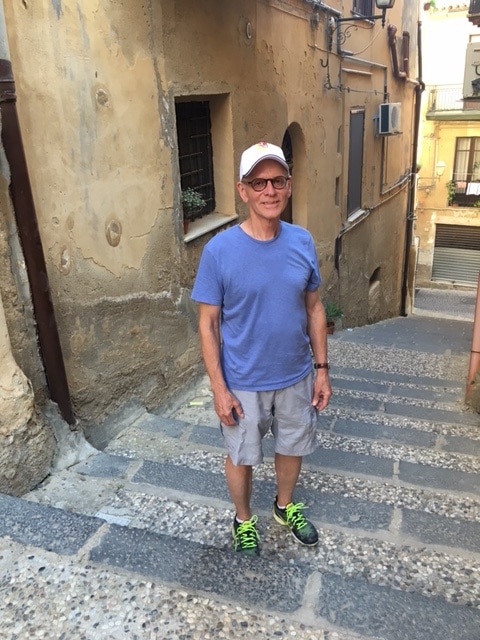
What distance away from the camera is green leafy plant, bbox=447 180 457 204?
21.1m

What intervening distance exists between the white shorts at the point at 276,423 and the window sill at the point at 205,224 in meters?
2.34

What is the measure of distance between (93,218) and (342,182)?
6471mm

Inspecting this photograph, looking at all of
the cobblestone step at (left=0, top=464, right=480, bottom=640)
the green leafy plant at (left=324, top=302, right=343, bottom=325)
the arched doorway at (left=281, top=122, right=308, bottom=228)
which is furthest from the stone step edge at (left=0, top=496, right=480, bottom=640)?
the green leafy plant at (left=324, top=302, right=343, bottom=325)

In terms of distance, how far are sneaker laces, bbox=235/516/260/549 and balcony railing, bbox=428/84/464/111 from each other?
69.2 ft

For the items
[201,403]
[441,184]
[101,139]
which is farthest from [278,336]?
[441,184]

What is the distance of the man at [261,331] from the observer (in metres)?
2.05

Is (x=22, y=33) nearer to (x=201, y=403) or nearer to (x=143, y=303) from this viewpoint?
(x=143, y=303)

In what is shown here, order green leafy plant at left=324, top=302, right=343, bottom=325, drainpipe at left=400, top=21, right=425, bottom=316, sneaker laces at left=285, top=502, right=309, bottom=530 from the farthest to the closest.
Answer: drainpipe at left=400, top=21, right=425, bottom=316
green leafy plant at left=324, top=302, right=343, bottom=325
sneaker laces at left=285, top=502, right=309, bottom=530

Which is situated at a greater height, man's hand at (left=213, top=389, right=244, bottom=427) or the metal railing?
the metal railing

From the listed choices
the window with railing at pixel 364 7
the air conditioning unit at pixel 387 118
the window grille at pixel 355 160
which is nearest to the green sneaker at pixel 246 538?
the window grille at pixel 355 160

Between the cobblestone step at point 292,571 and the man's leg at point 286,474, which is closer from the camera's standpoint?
the cobblestone step at point 292,571

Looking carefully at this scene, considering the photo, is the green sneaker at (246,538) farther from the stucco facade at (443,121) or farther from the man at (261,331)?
the stucco facade at (443,121)

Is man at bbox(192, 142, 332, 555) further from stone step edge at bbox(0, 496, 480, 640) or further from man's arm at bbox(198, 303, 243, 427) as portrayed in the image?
stone step edge at bbox(0, 496, 480, 640)

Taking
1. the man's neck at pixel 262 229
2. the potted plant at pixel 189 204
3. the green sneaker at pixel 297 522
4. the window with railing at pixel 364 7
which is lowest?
the green sneaker at pixel 297 522
